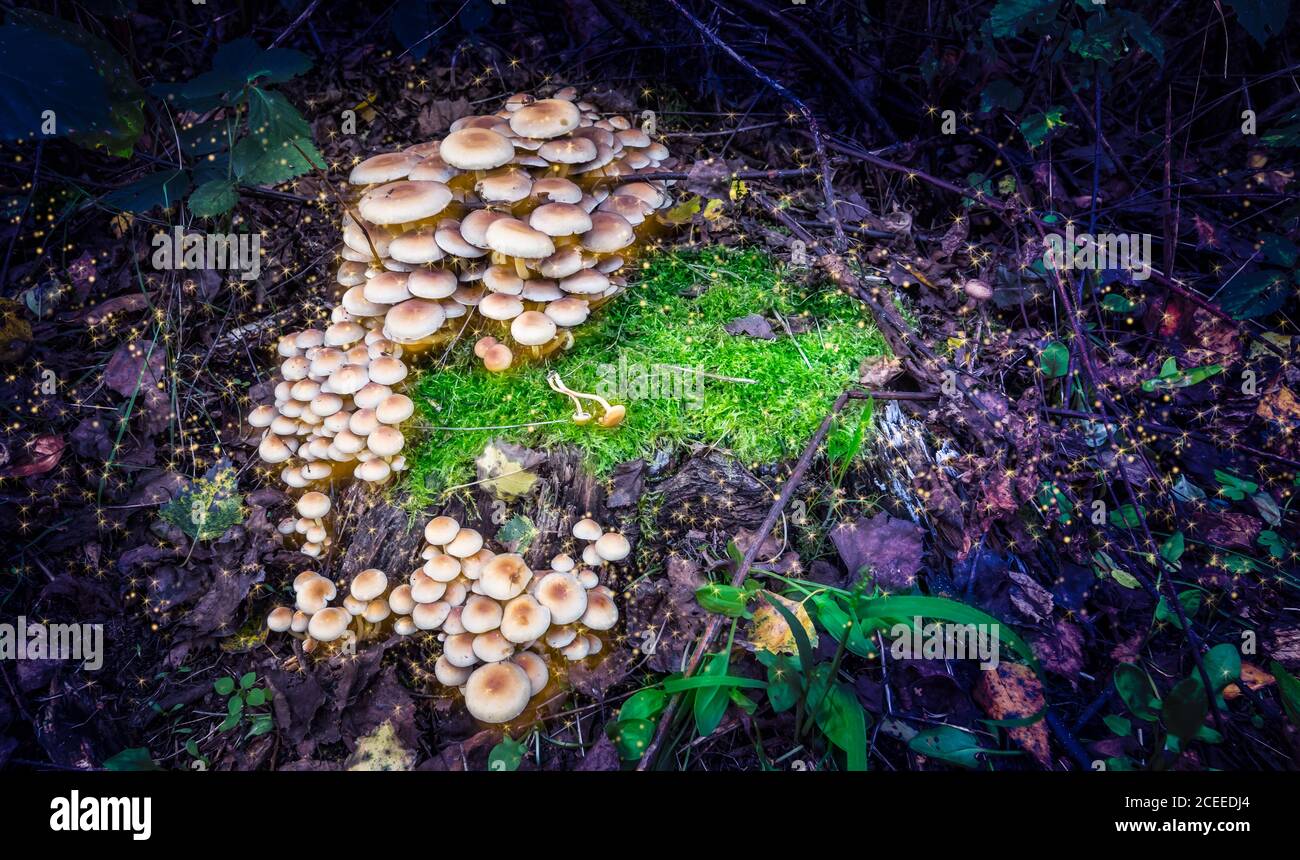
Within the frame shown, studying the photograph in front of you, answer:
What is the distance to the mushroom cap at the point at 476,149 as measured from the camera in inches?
123

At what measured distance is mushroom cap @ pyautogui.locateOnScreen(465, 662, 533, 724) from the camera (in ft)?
8.27

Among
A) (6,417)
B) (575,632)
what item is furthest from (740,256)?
(6,417)

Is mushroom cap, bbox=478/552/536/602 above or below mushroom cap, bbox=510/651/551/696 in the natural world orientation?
above

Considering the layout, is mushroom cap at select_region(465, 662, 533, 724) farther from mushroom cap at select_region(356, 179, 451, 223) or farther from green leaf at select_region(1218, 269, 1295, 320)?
green leaf at select_region(1218, 269, 1295, 320)

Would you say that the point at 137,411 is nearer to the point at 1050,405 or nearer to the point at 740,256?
the point at 740,256

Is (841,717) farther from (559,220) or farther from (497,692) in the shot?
(559,220)

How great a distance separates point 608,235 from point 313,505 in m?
2.17

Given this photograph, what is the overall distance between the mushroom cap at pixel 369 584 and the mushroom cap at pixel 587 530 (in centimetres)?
98

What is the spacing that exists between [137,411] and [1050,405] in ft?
18.4

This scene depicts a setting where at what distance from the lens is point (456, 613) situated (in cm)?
286

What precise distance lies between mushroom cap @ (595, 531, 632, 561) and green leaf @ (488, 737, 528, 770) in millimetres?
879

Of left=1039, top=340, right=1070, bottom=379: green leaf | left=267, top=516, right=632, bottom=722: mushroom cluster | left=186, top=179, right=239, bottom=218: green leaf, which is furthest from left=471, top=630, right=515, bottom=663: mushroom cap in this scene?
left=1039, top=340, right=1070, bottom=379: green leaf

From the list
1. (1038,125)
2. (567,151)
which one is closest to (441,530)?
(567,151)

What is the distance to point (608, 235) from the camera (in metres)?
3.41
